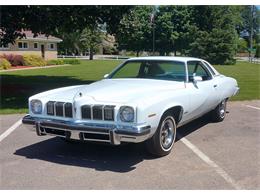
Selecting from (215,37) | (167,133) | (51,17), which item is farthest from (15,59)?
(167,133)

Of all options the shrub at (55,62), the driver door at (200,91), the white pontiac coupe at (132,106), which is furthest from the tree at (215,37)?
the white pontiac coupe at (132,106)

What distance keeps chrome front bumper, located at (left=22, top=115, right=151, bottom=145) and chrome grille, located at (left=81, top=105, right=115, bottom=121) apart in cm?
12

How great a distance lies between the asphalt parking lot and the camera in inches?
187

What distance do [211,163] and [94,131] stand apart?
1.76 metres

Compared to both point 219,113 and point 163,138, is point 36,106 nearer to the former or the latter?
point 163,138

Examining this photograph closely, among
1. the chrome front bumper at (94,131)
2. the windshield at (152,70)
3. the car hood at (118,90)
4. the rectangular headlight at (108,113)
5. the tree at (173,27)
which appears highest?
the tree at (173,27)

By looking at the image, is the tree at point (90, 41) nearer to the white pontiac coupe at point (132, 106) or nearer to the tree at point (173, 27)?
the tree at point (173, 27)

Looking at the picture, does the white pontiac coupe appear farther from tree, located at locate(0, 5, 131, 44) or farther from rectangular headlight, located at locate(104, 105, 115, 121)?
tree, located at locate(0, 5, 131, 44)

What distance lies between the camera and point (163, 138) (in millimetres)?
5984

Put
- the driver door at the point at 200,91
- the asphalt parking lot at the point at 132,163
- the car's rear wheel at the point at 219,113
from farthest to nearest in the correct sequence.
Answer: the car's rear wheel at the point at 219,113
the driver door at the point at 200,91
the asphalt parking lot at the point at 132,163

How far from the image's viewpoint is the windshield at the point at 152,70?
700 centimetres

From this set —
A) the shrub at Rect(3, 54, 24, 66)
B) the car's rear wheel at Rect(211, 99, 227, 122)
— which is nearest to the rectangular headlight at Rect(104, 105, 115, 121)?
the car's rear wheel at Rect(211, 99, 227, 122)

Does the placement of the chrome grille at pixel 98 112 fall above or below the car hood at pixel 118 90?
below

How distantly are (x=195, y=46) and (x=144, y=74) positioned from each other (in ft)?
156
